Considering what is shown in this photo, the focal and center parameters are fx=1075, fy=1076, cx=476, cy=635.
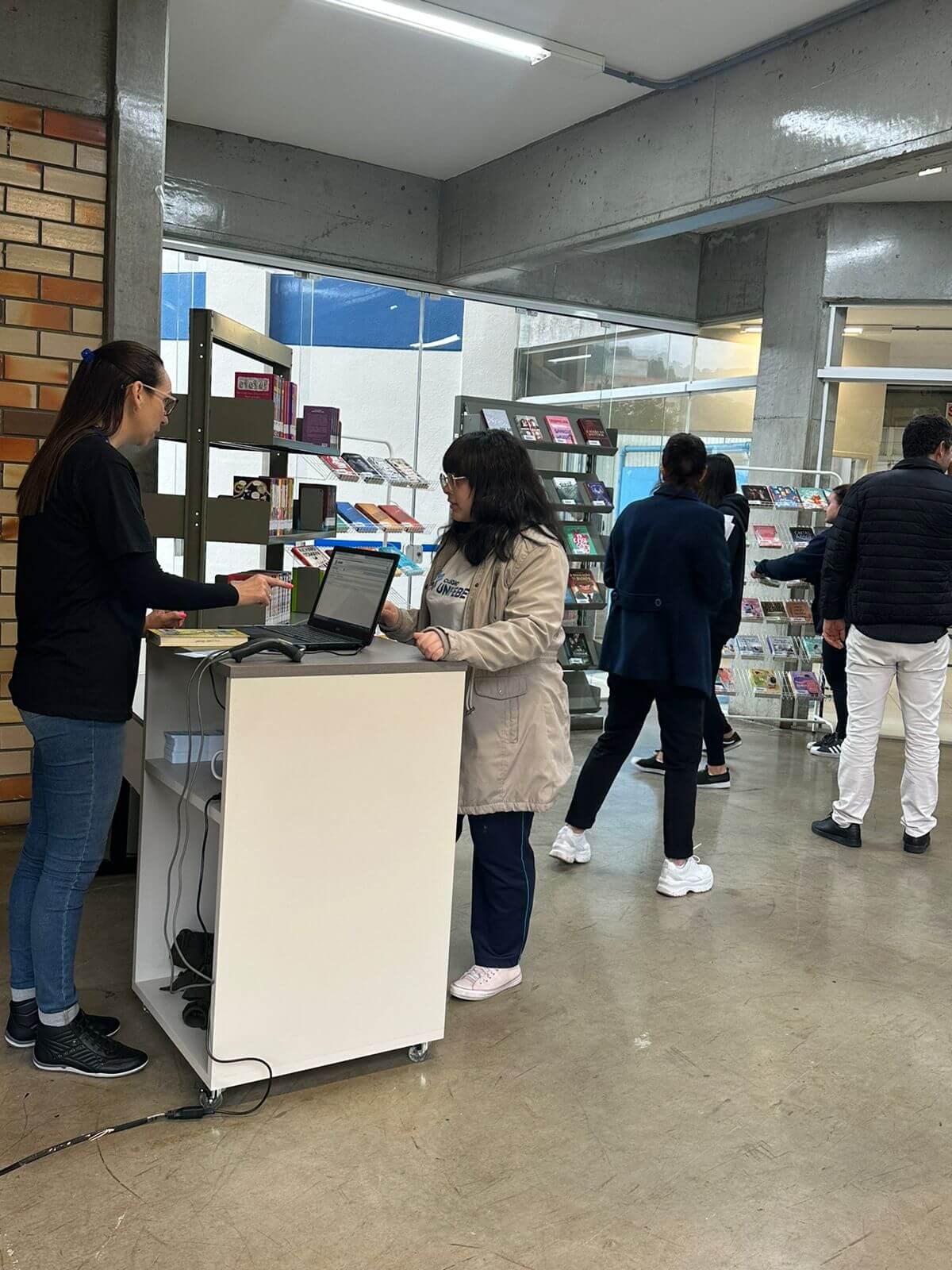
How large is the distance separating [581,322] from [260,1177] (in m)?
7.40

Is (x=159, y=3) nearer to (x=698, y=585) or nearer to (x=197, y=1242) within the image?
(x=698, y=585)

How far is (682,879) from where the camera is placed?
3979 millimetres

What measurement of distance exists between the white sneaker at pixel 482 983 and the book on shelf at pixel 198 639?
118 centimetres

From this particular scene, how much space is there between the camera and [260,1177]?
7.12 ft

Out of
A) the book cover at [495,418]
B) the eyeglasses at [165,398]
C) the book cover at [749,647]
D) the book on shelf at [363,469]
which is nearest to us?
the eyeglasses at [165,398]

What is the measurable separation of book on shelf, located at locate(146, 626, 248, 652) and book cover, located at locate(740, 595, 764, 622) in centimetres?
494

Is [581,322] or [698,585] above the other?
[581,322]

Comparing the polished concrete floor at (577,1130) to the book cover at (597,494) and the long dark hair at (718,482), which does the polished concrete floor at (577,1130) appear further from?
the book cover at (597,494)

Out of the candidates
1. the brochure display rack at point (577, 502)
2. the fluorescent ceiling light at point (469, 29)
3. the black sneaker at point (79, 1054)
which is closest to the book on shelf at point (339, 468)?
the brochure display rack at point (577, 502)

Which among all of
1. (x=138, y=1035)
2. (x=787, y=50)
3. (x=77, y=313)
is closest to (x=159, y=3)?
(x=77, y=313)

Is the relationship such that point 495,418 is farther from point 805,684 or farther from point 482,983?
point 482,983

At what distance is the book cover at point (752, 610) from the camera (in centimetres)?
707

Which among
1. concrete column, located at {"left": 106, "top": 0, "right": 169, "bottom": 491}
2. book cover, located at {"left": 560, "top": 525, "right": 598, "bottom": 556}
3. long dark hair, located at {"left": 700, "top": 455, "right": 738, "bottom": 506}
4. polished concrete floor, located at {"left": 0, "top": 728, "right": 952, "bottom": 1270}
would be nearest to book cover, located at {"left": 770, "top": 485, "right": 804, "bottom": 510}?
book cover, located at {"left": 560, "top": 525, "right": 598, "bottom": 556}

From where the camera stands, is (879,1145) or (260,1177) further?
(879,1145)
